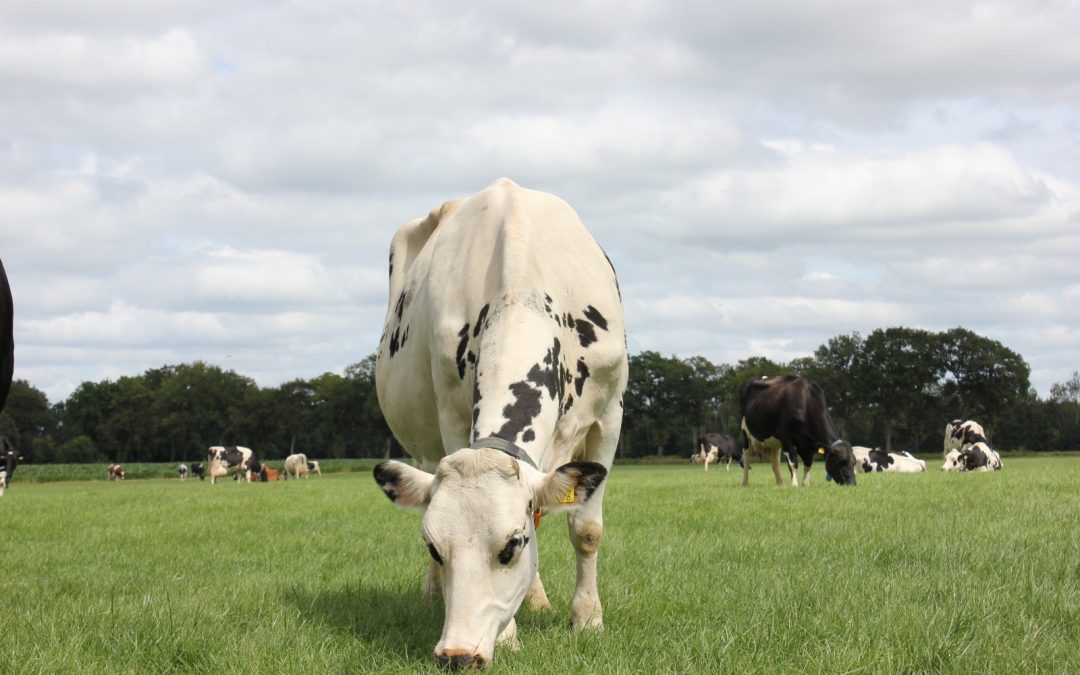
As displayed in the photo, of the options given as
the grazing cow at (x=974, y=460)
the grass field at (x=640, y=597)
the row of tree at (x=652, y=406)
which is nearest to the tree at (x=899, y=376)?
the row of tree at (x=652, y=406)

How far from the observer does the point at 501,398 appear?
218 inches

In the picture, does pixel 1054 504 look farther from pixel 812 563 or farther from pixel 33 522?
pixel 33 522

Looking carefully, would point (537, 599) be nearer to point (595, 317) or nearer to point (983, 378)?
point (595, 317)

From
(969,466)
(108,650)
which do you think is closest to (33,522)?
(108,650)

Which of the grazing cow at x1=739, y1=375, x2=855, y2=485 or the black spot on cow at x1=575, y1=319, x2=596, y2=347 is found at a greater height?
the black spot on cow at x1=575, y1=319, x2=596, y2=347

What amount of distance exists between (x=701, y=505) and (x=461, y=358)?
8.68m

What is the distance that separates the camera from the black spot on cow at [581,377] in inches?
252

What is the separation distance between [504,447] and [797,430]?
18.7 m

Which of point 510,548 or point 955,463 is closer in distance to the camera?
point 510,548

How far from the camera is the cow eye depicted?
4.76m

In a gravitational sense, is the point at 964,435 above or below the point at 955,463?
above

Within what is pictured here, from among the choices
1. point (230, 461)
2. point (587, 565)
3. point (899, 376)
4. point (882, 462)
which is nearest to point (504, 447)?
point (587, 565)

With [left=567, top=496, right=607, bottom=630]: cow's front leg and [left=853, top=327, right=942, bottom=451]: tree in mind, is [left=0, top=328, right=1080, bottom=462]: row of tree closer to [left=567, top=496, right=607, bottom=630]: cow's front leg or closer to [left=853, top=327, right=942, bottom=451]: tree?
[left=853, top=327, right=942, bottom=451]: tree

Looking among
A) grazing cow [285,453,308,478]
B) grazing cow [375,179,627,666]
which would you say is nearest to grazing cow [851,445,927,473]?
grazing cow [375,179,627,666]
